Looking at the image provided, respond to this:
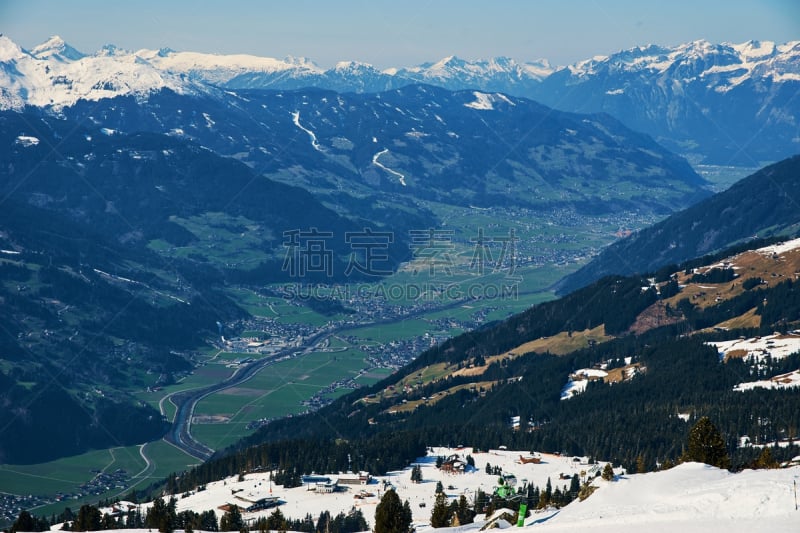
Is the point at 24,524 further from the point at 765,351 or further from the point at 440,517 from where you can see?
the point at 765,351

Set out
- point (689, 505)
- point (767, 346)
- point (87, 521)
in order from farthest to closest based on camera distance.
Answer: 1. point (767, 346)
2. point (87, 521)
3. point (689, 505)

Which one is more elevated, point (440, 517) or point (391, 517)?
point (391, 517)

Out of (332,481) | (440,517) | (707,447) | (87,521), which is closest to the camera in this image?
(707,447)

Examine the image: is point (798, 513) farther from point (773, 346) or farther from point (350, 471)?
point (773, 346)

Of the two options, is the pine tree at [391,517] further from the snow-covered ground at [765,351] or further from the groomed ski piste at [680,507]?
the snow-covered ground at [765,351]

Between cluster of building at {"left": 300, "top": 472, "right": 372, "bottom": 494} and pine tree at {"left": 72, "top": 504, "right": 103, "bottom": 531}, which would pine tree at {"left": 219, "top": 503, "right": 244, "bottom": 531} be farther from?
cluster of building at {"left": 300, "top": 472, "right": 372, "bottom": 494}

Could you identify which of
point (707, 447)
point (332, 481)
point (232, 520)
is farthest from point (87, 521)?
point (707, 447)

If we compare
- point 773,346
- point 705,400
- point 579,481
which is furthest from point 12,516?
point 773,346
